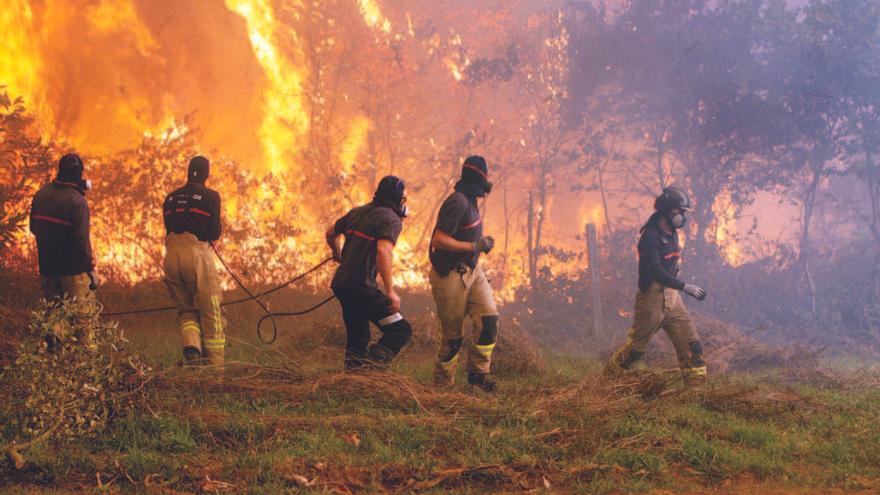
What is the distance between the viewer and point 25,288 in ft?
38.8

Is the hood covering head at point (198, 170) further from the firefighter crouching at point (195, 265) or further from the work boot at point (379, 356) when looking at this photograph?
the work boot at point (379, 356)

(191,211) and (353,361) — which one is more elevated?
(191,211)

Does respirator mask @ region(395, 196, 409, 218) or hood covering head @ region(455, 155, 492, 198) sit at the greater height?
hood covering head @ region(455, 155, 492, 198)

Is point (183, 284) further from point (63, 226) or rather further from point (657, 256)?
point (657, 256)

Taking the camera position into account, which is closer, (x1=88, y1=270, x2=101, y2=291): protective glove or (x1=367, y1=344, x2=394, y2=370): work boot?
(x1=367, y1=344, x2=394, y2=370): work boot

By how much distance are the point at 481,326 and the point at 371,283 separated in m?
1.16

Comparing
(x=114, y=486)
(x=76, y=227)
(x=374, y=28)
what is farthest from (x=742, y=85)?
(x=114, y=486)

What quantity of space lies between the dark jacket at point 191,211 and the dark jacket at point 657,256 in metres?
4.57

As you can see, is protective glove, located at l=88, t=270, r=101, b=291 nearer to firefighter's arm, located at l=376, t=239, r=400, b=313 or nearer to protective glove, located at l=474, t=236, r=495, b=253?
firefighter's arm, located at l=376, t=239, r=400, b=313

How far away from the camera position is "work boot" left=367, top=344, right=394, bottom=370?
257 inches

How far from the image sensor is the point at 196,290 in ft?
24.9

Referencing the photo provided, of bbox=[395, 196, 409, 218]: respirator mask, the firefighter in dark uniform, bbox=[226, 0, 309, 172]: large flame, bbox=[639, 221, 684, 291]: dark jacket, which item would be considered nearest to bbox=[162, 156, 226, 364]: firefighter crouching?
the firefighter in dark uniform

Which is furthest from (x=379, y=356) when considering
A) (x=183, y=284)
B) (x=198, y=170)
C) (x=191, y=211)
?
(x=198, y=170)

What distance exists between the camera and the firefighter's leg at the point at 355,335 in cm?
664
